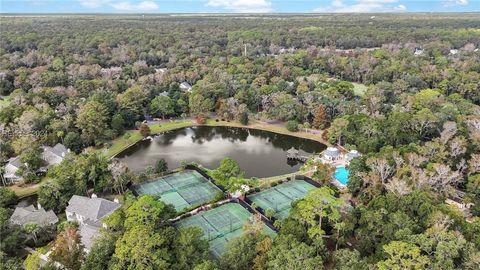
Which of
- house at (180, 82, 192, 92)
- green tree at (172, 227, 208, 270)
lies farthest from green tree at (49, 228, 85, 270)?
house at (180, 82, 192, 92)

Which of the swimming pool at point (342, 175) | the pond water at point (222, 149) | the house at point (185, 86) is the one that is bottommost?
the pond water at point (222, 149)

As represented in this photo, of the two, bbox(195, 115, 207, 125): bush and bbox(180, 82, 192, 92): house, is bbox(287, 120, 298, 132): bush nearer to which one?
bbox(195, 115, 207, 125): bush

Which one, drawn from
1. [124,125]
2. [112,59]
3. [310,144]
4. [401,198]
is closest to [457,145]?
[401,198]

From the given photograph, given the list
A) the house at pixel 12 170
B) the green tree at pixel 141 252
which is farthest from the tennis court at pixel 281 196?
the house at pixel 12 170

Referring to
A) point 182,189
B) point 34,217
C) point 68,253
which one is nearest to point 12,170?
point 34,217

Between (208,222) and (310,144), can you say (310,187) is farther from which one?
(310,144)

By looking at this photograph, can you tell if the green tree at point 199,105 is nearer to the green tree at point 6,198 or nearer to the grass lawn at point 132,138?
the grass lawn at point 132,138

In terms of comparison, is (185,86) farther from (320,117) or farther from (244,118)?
(320,117)
